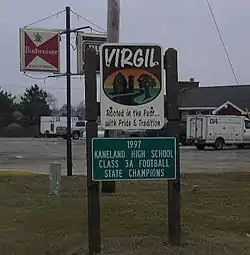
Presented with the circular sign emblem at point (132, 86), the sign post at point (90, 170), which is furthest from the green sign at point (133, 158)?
the circular sign emblem at point (132, 86)

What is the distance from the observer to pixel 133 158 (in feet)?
27.9

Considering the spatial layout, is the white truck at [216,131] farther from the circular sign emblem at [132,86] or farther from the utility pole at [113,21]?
the circular sign emblem at [132,86]

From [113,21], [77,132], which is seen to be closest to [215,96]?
[77,132]

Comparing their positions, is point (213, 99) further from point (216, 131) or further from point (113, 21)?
point (113, 21)

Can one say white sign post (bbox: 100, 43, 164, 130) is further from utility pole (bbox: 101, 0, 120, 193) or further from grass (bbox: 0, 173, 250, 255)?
utility pole (bbox: 101, 0, 120, 193)

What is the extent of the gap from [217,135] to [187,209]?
116ft

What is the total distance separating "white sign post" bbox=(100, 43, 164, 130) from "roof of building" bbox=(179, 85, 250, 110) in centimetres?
6662

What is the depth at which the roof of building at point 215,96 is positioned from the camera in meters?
77.0

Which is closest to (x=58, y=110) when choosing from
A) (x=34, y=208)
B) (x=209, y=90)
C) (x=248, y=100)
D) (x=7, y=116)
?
(x=7, y=116)

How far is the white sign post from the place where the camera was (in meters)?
8.62

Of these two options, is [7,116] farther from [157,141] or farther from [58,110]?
[157,141]

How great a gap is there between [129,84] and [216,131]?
126 feet

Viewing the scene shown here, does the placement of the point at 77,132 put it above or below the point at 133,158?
below

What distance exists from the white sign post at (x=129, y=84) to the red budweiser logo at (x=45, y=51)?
1135 centimetres
